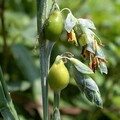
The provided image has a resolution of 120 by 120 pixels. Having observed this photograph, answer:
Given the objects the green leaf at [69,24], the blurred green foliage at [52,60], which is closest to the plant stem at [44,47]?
the green leaf at [69,24]

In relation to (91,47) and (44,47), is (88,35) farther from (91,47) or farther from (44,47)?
(44,47)

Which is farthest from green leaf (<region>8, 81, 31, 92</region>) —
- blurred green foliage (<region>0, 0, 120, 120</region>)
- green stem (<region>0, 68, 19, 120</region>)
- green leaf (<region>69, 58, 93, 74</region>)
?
green leaf (<region>69, 58, 93, 74</region>)

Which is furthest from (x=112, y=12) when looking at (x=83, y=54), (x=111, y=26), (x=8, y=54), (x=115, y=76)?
(x=83, y=54)

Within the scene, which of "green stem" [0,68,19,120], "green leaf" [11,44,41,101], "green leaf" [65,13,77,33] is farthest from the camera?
"green leaf" [11,44,41,101]

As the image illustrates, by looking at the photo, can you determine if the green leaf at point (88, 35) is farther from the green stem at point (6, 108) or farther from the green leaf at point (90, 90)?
the green stem at point (6, 108)

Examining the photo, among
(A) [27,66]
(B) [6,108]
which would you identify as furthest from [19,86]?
(B) [6,108]

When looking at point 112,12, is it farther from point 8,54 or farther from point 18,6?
point 8,54

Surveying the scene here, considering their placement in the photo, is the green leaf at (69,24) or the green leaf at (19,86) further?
the green leaf at (19,86)

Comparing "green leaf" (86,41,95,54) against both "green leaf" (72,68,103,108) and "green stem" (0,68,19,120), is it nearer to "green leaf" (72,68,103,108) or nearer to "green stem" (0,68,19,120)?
"green leaf" (72,68,103,108)
